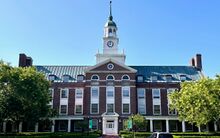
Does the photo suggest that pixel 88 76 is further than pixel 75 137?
Yes

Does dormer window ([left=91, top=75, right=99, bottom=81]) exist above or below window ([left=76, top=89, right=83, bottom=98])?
above

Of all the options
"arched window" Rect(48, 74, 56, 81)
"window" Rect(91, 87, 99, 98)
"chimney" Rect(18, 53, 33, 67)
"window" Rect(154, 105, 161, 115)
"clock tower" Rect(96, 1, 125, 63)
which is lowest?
"window" Rect(154, 105, 161, 115)

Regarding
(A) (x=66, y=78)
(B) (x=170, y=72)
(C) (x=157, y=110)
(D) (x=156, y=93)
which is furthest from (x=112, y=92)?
(B) (x=170, y=72)

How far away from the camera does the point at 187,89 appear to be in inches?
1777

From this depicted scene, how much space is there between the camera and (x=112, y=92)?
5481 cm

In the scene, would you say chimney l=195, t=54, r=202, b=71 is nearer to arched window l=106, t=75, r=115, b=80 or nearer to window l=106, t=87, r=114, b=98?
arched window l=106, t=75, r=115, b=80

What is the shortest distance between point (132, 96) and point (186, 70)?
40.8 feet

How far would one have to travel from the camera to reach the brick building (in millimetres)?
54281

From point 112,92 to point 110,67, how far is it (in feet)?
13.4

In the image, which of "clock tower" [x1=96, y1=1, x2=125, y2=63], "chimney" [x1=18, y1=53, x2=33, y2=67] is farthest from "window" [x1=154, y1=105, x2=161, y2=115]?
"chimney" [x1=18, y1=53, x2=33, y2=67]

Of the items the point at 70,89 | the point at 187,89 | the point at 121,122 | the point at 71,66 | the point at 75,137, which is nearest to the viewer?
the point at 75,137

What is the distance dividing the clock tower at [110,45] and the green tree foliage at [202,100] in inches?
623

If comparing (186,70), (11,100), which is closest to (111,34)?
(186,70)

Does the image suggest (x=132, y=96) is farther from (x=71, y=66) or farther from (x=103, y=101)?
(x=71, y=66)
